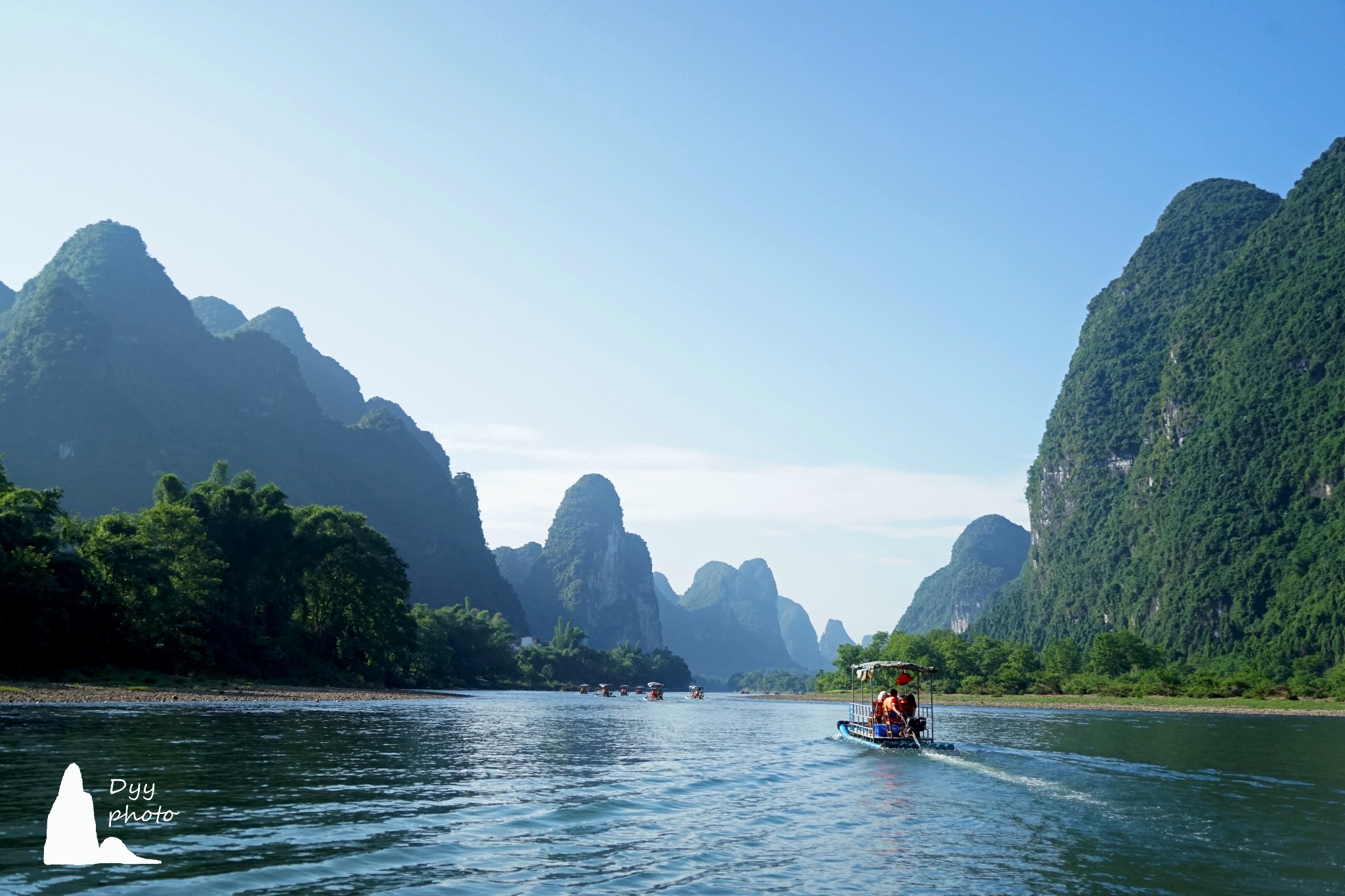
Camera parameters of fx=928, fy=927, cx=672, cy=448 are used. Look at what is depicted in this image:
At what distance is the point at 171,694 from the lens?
49.4 metres

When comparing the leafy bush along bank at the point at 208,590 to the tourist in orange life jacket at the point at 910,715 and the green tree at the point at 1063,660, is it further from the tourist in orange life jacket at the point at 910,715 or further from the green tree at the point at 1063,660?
the green tree at the point at 1063,660

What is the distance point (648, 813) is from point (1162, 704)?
3309 inches

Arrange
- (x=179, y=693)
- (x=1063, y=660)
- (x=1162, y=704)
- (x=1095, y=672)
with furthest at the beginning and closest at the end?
(x=1063, y=660) → (x=1095, y=672) → (x=1162, y=704) → (x=179, y=693)

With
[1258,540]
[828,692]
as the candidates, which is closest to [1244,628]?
[1258,540]

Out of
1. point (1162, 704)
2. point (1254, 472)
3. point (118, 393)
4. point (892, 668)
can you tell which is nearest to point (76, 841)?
point (892, 668)

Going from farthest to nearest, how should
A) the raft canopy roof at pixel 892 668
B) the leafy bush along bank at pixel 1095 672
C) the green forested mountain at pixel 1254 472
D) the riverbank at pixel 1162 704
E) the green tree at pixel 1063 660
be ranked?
1. the green forested mountain at pixel 1254 472
2. the green tree at pixel 1063 660
3. the leafy bush along bank at pixel 1095 672
4. the riverbank at pixel 1162 704
5. the raft canopy roof at pixel 892 668

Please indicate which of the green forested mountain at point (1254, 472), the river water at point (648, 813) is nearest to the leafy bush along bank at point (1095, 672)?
the green forested mountain at point (1254, 472)

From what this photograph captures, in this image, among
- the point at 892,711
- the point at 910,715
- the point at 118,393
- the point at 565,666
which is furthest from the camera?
the point at 565,666

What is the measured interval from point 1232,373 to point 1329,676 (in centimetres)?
10147

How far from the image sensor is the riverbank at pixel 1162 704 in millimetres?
75438

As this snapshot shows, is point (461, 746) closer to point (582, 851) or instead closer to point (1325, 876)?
point (582, 851)

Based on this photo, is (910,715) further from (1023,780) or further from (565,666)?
(565,666)

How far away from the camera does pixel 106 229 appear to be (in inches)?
7426

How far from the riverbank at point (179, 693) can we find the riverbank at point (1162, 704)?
60119mm
